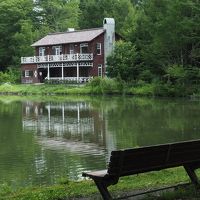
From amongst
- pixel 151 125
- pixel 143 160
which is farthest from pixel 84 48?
pixel 143 160

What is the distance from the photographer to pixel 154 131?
71.5 ft

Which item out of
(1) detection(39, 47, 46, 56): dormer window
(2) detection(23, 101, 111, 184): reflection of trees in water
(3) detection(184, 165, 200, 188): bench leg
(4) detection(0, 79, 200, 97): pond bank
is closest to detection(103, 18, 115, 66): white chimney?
(4) detection(0, 79, 200, 97): pond bank

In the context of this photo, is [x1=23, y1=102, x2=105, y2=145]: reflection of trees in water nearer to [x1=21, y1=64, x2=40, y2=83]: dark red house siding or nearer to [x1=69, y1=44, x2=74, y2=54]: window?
[x1=69, y1=44, x2=74, y2=54]: window

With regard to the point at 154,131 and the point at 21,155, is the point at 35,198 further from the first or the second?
the point at 154,131

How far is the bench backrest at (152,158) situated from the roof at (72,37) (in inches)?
2319

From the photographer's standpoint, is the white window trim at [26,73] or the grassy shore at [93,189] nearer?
the grassy shore at [93,189]

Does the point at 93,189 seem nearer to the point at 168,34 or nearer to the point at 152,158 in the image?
the point at 152,158

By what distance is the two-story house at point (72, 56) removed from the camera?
66912mm

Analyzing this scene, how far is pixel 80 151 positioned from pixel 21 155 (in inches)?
80.1

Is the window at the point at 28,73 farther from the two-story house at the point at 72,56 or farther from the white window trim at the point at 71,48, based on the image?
the white window trim at the point at 71,48

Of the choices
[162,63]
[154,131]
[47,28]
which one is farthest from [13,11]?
[154,131]

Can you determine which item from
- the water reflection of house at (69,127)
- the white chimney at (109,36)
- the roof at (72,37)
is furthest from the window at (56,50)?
the water reflection of house at (69,127)

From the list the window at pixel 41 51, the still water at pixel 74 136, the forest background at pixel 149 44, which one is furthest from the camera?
the window at pixel 41 51

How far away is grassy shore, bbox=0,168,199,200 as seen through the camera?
829 cm
